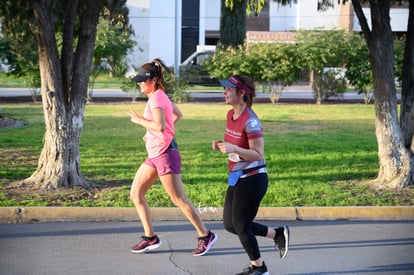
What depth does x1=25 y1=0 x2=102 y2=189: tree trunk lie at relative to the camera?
31.8 ft

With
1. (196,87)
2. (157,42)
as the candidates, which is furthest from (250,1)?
(157,42)

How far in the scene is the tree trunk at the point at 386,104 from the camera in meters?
10.3

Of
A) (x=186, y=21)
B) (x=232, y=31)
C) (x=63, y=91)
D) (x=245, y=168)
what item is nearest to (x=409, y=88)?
(x=63, y=91)

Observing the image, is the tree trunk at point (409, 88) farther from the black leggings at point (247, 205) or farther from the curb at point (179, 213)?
the black leggings at point (247, 205)

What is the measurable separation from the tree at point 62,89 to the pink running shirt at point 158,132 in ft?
10.4

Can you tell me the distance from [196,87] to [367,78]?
11.6 meters

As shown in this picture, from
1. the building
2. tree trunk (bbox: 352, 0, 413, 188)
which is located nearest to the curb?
tree trunk (bbox: 352, 0, 413, 188)

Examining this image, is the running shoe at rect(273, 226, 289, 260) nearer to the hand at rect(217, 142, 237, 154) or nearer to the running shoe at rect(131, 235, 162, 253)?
the hand at rect(217, 142, 237, 154)

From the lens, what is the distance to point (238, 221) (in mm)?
6148

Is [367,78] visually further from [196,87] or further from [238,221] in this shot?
[238,221]

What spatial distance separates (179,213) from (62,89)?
2.42 m

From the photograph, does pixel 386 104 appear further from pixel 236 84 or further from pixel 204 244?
pixel 236 84

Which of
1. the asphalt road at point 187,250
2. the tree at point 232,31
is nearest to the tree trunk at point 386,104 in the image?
the asphalt road at point 187,250

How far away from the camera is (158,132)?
6.82m
